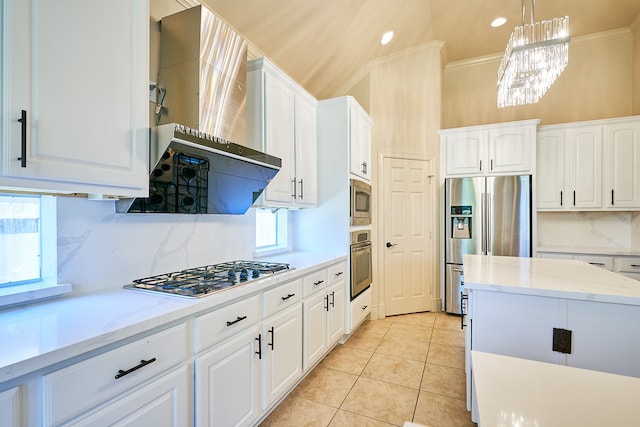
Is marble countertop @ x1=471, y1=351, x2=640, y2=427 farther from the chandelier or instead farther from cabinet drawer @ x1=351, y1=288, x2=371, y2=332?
cabinet drawer @ x1=351, y1=288, x2=371, y2=332

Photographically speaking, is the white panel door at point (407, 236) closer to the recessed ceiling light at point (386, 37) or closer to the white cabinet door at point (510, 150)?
the white cabinet door at point (510, 150)

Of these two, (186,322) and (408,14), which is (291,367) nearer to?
(186,322)

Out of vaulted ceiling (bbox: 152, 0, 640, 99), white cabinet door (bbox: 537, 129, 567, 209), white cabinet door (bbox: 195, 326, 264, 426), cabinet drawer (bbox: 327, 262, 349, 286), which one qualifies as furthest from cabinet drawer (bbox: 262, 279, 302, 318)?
white cabinet door (bbox: 537, 129, 567, 209)

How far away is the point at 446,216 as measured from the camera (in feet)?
13.0

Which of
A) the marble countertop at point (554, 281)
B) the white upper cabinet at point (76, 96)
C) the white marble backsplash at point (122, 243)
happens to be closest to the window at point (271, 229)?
the white marble backsplash at point (122, 243)

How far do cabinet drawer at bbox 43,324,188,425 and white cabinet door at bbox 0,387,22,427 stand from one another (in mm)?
54

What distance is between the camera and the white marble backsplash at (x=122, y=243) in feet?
4.66

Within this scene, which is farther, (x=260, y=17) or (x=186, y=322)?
(x=260, y=17)

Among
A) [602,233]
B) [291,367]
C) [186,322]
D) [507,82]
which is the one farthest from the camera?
[602,233]

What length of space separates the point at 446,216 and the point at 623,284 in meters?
2.29

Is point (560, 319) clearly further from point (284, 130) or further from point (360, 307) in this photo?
point (284, 130)

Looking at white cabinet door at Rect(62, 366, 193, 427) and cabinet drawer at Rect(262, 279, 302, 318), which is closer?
white cabinet door at Rect(62, 366, 193, 427)

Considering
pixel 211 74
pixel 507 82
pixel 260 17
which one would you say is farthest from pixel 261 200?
pixel 507 82

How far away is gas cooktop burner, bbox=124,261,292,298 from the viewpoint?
4.86 ft
